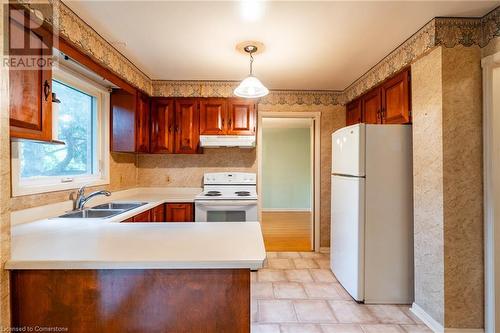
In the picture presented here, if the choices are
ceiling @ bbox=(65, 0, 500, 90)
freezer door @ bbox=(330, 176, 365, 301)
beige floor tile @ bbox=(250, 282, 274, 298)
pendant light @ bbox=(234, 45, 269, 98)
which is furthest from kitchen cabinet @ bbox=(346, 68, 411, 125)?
beige floor tile @ bbox=(250, 282, 274, 298)

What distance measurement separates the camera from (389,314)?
87.0 inches

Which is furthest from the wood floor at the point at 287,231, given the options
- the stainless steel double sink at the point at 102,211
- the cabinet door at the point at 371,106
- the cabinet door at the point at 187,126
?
the stainless steel double sink at the point at 102,211

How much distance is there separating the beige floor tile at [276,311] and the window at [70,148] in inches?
78.7

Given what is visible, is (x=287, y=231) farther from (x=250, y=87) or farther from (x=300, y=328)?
(x=250, y=87)

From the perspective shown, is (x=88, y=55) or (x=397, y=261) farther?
(x=397, y=261)

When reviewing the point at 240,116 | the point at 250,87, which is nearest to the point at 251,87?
the point at 250,87

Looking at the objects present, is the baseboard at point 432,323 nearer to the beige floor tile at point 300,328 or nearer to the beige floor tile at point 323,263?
the beige floor tile at point 300,328

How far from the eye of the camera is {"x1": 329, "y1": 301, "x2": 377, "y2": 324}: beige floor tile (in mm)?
2121

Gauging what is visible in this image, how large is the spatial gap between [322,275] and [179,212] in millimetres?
1805

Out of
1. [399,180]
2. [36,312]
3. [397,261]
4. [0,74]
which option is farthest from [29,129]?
[397,261]

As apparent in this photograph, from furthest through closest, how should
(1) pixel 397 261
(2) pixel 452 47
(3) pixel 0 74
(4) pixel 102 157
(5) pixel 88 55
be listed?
(4) pixel 102 157 → (1) pixel 397 261 → (5) pixel 88 55 → (2) pixel 452 47 → (3) pixel 0 74

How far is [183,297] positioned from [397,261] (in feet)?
6.81

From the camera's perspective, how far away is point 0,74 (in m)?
1.05

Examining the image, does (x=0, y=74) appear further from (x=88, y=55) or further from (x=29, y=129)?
(x=88, y=55)
